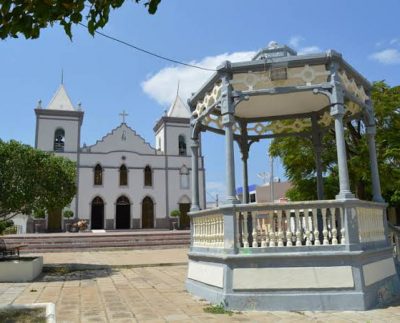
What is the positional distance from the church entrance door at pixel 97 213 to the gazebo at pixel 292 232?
27141 millimetres

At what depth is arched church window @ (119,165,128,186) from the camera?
35625mm

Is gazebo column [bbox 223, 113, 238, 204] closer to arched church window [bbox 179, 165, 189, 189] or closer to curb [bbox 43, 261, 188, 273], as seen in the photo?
curb [bbox 43, 261, 188, 273]

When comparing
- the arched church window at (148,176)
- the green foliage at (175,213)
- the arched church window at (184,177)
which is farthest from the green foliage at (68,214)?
the arched church window at (184,177)

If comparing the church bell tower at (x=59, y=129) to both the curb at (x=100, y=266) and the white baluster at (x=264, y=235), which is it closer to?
the curb at (x=100, y=266)

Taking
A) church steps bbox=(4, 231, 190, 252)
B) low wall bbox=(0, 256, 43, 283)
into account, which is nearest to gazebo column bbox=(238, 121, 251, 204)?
low wall bbox=(0, 256, 43, 283)

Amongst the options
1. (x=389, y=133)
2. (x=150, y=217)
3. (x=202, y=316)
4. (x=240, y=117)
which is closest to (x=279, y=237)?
(x=202, y=316)

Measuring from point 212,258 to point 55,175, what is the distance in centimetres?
672

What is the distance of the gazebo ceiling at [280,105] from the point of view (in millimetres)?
8219

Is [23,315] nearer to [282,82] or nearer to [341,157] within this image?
[341,157]

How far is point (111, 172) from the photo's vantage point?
35.4 meters

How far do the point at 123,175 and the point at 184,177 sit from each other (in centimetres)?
534

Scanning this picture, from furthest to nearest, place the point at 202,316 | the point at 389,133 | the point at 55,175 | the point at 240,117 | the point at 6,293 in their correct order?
the point at 389,133
the point at 55,175
the point at 240,117
the point at 6,293
the point at 202,316

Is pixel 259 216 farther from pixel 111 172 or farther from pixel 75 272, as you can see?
pixel 111 172

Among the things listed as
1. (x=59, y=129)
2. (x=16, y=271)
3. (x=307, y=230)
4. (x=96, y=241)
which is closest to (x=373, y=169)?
(x=307, y=230)
